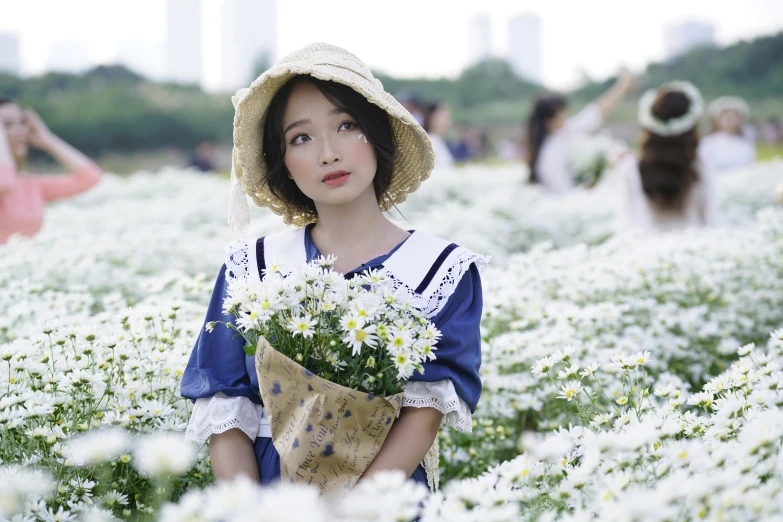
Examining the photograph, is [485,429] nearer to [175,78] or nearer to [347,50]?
[347,50]

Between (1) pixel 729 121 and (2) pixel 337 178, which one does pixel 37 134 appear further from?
(1) pixel 729 121

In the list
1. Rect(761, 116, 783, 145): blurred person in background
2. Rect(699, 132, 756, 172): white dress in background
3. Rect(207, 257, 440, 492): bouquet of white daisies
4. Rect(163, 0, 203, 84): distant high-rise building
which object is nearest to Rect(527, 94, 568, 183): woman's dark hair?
Rect(699, 132, 756, 172): white dress in background

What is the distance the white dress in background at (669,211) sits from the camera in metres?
5.95

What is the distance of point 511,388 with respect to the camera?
3037 mm

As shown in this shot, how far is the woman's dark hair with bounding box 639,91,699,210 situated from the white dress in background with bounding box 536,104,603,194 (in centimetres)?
229

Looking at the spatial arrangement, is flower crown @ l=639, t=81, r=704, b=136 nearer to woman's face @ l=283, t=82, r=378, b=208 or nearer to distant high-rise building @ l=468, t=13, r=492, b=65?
woman's face @ l=283, t=82, r=378, b=208

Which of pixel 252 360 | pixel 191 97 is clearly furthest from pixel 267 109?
pixel 191 97

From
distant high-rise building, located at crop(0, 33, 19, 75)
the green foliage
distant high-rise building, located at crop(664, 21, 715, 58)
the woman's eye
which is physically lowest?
the green foliage

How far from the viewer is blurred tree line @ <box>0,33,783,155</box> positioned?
2884cm

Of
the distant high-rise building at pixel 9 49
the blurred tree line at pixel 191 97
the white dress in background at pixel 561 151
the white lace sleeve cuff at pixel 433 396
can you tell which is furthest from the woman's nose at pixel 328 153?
the distant high-rise building at pixel 9 49

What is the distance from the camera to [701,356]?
3588 mm

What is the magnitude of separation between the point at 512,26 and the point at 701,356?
219 ft

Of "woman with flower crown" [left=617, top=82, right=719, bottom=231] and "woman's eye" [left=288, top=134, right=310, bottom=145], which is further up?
"woman's eye" [left=288, top=134, right=310, bottom=145]

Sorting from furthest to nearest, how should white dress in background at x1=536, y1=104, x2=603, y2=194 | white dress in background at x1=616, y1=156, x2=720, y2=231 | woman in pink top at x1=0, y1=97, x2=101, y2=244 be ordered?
1. white dress in background at x1=536, y1=104, x2=603, y2=194
2. white dress in background at x1=616, y1=156, x2=720, y2=231
3. woman in pink top at x1=0, y1=97, x2=101, y2=244
